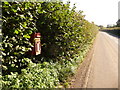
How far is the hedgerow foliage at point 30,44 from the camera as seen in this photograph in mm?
3607

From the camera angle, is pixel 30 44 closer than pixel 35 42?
Yes

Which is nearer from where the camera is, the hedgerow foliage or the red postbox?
the hedgerow foliage

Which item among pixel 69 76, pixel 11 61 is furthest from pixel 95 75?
pixel 11 61

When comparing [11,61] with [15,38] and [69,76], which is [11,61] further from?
[69,76]

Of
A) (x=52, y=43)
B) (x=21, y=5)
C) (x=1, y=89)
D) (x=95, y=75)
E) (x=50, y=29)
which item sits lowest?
(x=95, y=75)

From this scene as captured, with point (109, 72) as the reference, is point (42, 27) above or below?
above

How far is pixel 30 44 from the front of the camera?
4254mm

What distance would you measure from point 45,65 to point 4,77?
5.70ft

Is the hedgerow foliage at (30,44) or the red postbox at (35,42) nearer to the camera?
the hedgerow foliage at (30,44)

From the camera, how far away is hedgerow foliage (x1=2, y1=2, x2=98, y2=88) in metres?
3.61

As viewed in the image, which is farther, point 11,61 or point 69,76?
point 69,76

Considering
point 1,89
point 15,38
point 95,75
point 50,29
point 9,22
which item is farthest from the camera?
point 95,75

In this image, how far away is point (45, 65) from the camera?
17.1ft

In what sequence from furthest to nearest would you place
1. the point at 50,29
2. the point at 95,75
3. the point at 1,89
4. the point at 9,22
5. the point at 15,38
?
1. the point at 95,75
2. the point at 50,29
3. the point at 15,38
4. the point at 9,22
5. the point at 1,89
